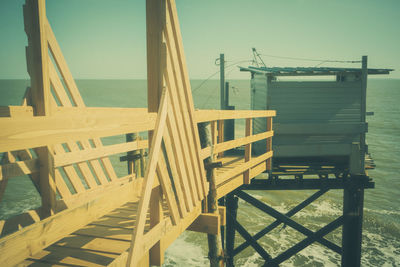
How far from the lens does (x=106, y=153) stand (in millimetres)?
3525

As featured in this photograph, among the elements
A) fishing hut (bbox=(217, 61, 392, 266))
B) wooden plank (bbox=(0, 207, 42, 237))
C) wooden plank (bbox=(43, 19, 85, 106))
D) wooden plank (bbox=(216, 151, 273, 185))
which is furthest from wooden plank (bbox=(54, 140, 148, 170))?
fishing hut (bbox=(217, 61, 392, 266))

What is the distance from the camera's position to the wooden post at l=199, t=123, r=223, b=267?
3875 millimetres

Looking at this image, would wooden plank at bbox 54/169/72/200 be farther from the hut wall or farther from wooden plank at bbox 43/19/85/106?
the hut wall

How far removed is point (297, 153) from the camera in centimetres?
862

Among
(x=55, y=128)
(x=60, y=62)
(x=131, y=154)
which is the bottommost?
(x=131, y=154)

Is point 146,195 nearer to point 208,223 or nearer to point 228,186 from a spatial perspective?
point 208,223

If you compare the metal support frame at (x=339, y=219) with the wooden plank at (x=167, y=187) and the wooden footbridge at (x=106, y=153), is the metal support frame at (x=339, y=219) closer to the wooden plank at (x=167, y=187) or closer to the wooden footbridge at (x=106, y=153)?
the wooden footbridge at (x=106, y=153)

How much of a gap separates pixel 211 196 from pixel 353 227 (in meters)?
5.60

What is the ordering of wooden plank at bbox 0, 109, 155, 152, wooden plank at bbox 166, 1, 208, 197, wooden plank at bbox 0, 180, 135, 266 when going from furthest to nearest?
1. wooden plank at bbox 166, 1, 208, 197
2. wooden plank at bbox 0, 180, 135, 266
3. wooden plank at bbox 0, 109, 155, 152

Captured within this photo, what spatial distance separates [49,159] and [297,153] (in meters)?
7.25

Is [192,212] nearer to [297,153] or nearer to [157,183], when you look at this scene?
[157,183]

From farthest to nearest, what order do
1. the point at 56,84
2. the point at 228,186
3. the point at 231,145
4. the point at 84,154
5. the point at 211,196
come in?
the point at 228,186, the point at 231,145, the point at 211,196, the point at 56,84, the point at 84,154

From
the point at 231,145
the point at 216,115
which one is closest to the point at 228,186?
the point at 231,145

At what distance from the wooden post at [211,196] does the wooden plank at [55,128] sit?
70.3 inches
